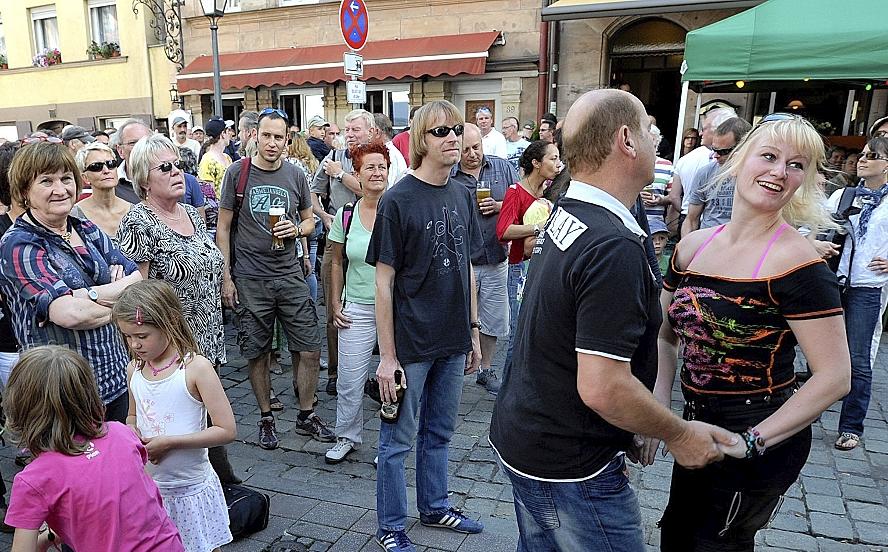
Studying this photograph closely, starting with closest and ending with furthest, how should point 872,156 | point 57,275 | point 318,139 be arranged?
point 57,275 < point 872,156 < point 318,139

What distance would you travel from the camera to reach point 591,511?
172cm

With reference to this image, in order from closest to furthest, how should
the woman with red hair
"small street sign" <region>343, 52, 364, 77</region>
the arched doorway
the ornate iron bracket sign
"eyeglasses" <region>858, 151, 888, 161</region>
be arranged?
the woman with red hair < "eyeglasses" <region>858, 151, 888, 161</region> < "small street sign" <region>343, 52, 364, 77</region> < the arched doorway < the ornate iron bracket sign

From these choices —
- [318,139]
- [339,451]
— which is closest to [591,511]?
[339,451]

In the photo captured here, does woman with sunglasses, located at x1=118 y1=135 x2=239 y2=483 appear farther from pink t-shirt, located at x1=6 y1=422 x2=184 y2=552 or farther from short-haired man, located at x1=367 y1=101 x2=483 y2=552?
pink t-shirt, located at x1=6 y1=422 x2=184 y2=552

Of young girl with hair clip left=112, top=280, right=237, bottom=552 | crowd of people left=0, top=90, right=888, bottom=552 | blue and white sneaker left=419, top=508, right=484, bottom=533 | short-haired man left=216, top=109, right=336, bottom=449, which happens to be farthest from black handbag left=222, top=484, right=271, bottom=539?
short-haired man left=216, top=109, right=336, bottom=449

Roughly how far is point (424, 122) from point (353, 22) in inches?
168

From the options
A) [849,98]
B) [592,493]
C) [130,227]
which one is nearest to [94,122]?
[130,227]

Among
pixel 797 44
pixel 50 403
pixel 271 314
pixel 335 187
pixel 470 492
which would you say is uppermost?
pixel 797 44

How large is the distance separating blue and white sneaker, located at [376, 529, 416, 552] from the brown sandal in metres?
2.98

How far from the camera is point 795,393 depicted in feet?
6.28

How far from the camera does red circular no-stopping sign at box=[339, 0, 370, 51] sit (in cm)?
626

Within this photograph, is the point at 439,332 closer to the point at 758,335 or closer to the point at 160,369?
the point at 160,369

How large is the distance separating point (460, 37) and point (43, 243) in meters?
11.1

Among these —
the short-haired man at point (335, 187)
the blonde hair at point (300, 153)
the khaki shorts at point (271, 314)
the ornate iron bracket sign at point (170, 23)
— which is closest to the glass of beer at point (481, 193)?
the short-haired man at point (335, 187)
